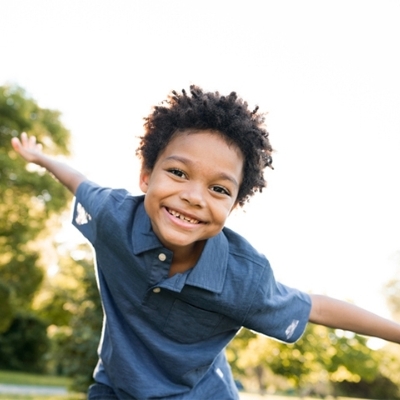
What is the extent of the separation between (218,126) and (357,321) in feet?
3.61

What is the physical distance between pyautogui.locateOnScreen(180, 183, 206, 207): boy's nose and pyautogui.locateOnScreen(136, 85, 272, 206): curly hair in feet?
0.88

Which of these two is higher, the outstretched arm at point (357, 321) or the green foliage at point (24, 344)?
the outstretched arm at point (357, 321)

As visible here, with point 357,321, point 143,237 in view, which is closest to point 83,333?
point 143,237

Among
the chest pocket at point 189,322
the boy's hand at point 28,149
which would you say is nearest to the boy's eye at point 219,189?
the chest pocket at point 189,322

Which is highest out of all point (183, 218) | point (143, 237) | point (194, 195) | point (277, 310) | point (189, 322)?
point (194, 195)

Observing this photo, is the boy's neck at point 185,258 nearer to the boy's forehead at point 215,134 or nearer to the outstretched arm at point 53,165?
the boy's forehead at point 215,134

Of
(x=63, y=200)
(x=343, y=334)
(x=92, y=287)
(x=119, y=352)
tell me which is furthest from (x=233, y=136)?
(x=343, y=334)

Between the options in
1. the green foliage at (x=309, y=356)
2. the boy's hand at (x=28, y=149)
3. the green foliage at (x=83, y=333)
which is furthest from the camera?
the green foliage at (x=309, y=356)

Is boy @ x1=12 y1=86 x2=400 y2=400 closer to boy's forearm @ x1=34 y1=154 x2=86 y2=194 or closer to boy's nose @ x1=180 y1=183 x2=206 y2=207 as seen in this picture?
boy's nose @ x1=180 y1=183 x2=206 y2=207

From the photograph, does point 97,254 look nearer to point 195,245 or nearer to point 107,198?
point 107,198

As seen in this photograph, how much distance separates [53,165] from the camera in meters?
3.52

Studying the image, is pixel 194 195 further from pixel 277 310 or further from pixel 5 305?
pixel 5 305

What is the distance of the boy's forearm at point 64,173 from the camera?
335 centimetres

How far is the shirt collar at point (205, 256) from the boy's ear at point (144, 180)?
0.17 m
